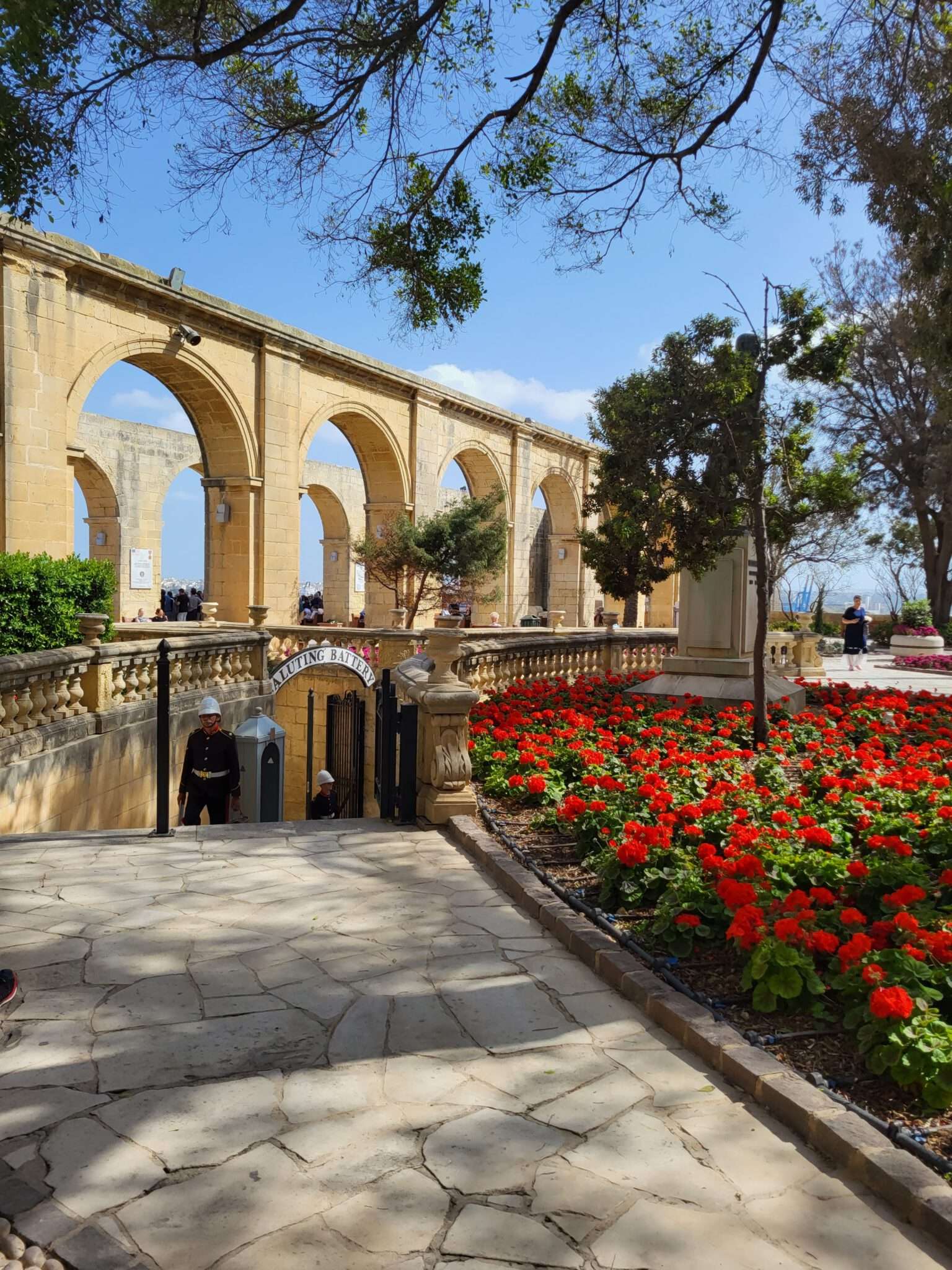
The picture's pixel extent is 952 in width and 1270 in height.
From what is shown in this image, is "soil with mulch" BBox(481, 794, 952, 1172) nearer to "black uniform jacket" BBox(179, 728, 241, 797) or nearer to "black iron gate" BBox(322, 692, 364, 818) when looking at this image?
"black uniform jacket" BBox(179, 728, 241, 797)

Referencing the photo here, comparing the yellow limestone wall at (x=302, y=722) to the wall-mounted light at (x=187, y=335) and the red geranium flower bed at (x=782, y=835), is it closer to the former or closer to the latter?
the red geranium flower bed at (x=782, y=835)

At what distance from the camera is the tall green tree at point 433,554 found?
20750 mm

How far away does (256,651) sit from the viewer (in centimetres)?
1211

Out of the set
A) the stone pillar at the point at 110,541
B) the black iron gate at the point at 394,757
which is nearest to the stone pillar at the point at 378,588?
the stone pillar at the point at 110,541

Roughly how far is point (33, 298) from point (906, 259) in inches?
450

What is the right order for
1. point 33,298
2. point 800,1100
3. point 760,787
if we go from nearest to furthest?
point 800,1100
point 760,787
point 33,298

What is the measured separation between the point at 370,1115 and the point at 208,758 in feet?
17.8

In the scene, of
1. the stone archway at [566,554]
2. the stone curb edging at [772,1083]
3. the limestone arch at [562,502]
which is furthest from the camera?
the stone archway at [566,554]

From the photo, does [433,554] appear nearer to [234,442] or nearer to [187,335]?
[234,442]

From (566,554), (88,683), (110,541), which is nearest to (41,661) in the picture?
(88,683)

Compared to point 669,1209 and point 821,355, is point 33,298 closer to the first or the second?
point 821,355

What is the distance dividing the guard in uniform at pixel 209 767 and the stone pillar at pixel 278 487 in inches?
396

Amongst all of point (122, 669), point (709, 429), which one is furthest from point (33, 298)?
point (709, 429)

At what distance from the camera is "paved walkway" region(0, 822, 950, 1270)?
83.8 inches
